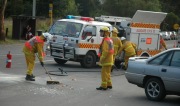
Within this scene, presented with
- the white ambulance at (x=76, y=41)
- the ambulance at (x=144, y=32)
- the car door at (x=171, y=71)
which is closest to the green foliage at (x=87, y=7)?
the ambulance at (x=144, y=32)

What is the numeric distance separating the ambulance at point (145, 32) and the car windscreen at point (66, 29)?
8.71 feet

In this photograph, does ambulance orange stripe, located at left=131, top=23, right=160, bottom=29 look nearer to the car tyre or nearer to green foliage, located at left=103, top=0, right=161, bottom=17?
the car tyre

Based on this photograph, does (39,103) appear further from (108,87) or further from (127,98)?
(108,87)

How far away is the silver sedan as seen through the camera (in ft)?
35.6

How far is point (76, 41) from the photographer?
62.5ft

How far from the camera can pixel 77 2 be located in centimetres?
7231

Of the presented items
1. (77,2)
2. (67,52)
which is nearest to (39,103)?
(67,52)

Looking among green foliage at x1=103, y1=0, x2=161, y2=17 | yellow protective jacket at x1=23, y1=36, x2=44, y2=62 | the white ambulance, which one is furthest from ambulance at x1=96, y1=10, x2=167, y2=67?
green foliage at x1=103, y1=0, x2=161, y2=17

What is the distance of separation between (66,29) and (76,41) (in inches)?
35.6

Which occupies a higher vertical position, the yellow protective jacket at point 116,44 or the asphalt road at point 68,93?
the yellow protective jacket at point 116,44

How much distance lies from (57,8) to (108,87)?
47768 millimetres

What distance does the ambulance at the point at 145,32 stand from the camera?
20.6m

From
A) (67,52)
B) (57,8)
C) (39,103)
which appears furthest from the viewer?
(57,8)

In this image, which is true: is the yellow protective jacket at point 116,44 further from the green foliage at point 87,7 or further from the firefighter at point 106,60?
the green foliage at point 87,7
